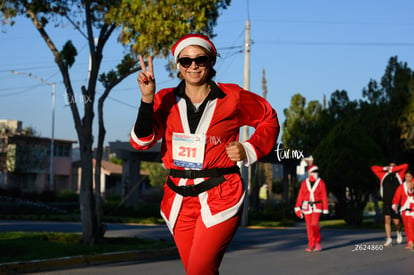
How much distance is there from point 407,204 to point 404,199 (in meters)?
0.15

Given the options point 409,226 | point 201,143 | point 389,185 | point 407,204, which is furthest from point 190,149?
point 389,185

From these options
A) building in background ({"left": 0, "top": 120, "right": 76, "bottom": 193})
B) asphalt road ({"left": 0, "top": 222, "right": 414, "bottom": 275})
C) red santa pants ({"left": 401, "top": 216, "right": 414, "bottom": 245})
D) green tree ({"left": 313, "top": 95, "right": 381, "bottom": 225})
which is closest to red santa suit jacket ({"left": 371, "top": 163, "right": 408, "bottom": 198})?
red santa pants ({"left": 401, "top": 216, "right": 414, "bottom": 245})

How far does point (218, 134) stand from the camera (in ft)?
16.9

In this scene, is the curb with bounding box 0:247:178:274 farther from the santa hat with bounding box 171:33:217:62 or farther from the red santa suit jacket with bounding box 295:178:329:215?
the santa hat with bounding box 171:33:217:62

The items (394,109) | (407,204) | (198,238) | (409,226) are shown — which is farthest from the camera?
(394,109)

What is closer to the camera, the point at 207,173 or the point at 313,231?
the point at 207,173

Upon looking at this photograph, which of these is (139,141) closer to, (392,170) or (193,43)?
(193,43)

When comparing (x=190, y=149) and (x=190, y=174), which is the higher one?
(x=190, y=149)

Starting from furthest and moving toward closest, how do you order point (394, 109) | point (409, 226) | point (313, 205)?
point (394, 109) < point (409, 226) < point (313, 205)

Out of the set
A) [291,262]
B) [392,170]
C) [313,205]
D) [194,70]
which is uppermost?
[194,70]

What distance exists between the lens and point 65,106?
550 inches

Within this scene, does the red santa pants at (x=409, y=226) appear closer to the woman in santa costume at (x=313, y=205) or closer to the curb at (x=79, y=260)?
the woman in santa costume at (x=313, y=205)

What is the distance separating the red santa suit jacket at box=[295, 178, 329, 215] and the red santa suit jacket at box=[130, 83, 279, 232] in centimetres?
1115

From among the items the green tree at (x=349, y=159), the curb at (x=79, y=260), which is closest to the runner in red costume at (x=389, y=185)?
the curb at (x=79, y=260)
